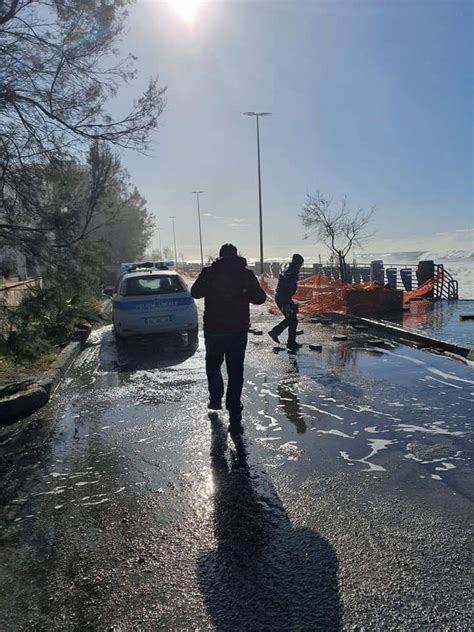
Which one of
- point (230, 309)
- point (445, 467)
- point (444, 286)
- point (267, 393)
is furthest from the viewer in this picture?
point (444, 286)

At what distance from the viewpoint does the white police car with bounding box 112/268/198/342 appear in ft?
34.1

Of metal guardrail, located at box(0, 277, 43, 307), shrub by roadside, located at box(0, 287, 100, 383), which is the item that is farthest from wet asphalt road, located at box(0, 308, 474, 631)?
metal guardrail, located at box(0, 277, 43, 307)

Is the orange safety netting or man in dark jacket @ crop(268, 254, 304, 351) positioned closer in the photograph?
man in dark jacket @ crop(268, 254, 304, 351)

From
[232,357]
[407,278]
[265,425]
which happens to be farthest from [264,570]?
[407,278]

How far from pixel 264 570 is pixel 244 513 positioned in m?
0.67

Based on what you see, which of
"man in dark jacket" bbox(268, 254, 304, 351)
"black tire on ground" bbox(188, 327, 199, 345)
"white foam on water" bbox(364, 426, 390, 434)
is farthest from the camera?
"black tire on ground" bbox(188, 327, 199, 345)

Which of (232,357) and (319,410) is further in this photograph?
(319,410)

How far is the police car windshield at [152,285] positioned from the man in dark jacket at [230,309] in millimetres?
5624

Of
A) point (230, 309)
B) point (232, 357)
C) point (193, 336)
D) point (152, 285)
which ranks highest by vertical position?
point (152, 285)

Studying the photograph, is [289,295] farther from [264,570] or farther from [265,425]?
[264,570]

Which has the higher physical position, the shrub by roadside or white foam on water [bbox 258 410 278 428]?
the shrub by roadside

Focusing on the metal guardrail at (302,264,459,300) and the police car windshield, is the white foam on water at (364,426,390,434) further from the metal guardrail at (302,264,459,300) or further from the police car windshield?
the metal guardrail at (302,264,459,300)

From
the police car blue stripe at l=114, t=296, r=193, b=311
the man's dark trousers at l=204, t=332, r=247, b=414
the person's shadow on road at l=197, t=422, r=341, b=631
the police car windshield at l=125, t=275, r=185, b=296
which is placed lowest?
the person's shadow on road at l=197, t=422, r=341, b=631

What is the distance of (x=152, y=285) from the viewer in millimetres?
11172
